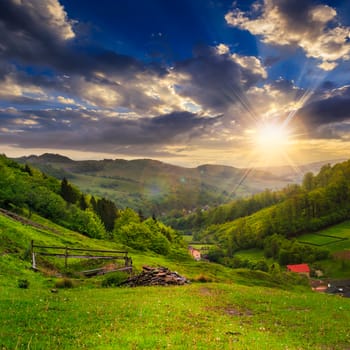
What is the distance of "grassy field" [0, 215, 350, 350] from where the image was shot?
1243 centimetres

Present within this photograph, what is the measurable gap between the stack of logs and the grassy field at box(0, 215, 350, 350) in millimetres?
3783

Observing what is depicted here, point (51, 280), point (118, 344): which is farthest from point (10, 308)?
point (51, 280)

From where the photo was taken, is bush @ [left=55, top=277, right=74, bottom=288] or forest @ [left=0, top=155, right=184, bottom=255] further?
forest @ [left=0, top=155, right=184, bottom=255]

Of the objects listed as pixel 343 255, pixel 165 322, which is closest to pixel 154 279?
→ pixel 165 322

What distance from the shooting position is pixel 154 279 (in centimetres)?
3381

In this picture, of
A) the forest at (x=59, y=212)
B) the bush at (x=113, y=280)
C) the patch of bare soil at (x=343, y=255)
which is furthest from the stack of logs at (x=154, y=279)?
the patch of bare soil at (x=343, y=255)

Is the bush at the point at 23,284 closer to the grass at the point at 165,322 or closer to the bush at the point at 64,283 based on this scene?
the grass at the point at 165,322

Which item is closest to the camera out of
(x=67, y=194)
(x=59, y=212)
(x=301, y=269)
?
(x=59, y=212)

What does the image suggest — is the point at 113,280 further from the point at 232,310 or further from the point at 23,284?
the point at 232,310

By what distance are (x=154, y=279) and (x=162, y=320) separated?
1752 cm

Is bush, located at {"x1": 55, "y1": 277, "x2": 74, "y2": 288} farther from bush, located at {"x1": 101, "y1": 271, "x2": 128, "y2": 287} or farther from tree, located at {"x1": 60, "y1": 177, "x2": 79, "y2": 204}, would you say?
tree, located at {"x1": 60, "y1": 177, "x2": 79, "y2": 204}

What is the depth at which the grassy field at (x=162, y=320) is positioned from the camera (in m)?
12.4

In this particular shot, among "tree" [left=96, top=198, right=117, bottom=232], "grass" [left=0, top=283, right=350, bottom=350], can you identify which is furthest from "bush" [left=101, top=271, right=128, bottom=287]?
"tree" [left=96, top=198, right=117, bottom=232]

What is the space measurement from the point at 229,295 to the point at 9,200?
248 feet
